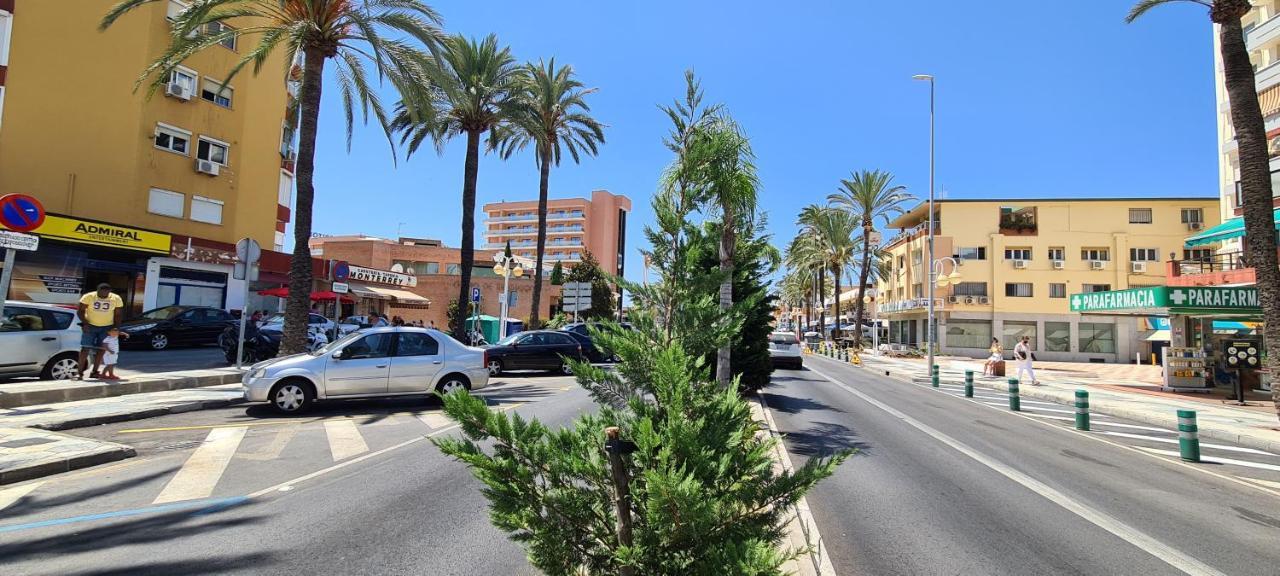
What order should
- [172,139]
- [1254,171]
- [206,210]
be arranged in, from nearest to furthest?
[1254,171] < [172,139] < [206,210]

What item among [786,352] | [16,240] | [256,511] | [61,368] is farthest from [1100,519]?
[786,352]

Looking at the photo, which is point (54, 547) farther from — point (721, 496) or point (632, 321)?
point (721, 496)

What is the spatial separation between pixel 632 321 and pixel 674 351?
582mm

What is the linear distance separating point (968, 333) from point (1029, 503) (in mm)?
43541

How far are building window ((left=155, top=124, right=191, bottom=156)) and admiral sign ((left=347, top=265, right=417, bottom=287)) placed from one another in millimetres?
11326

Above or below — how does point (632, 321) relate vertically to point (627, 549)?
above

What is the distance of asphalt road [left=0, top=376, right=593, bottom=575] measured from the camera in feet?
13.8

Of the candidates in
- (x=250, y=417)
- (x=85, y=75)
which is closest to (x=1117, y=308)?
(x=250, y=417)

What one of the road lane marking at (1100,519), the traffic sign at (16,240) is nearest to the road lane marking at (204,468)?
the traffic sign at (16,240)

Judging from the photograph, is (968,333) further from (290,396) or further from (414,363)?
(290,396)

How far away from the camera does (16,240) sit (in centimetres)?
816

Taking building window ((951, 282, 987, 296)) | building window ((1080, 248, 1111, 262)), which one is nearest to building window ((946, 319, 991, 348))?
building window ((951, 282, 987, 296))

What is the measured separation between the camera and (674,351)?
9.28 feet

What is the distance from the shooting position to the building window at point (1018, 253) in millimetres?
43812
